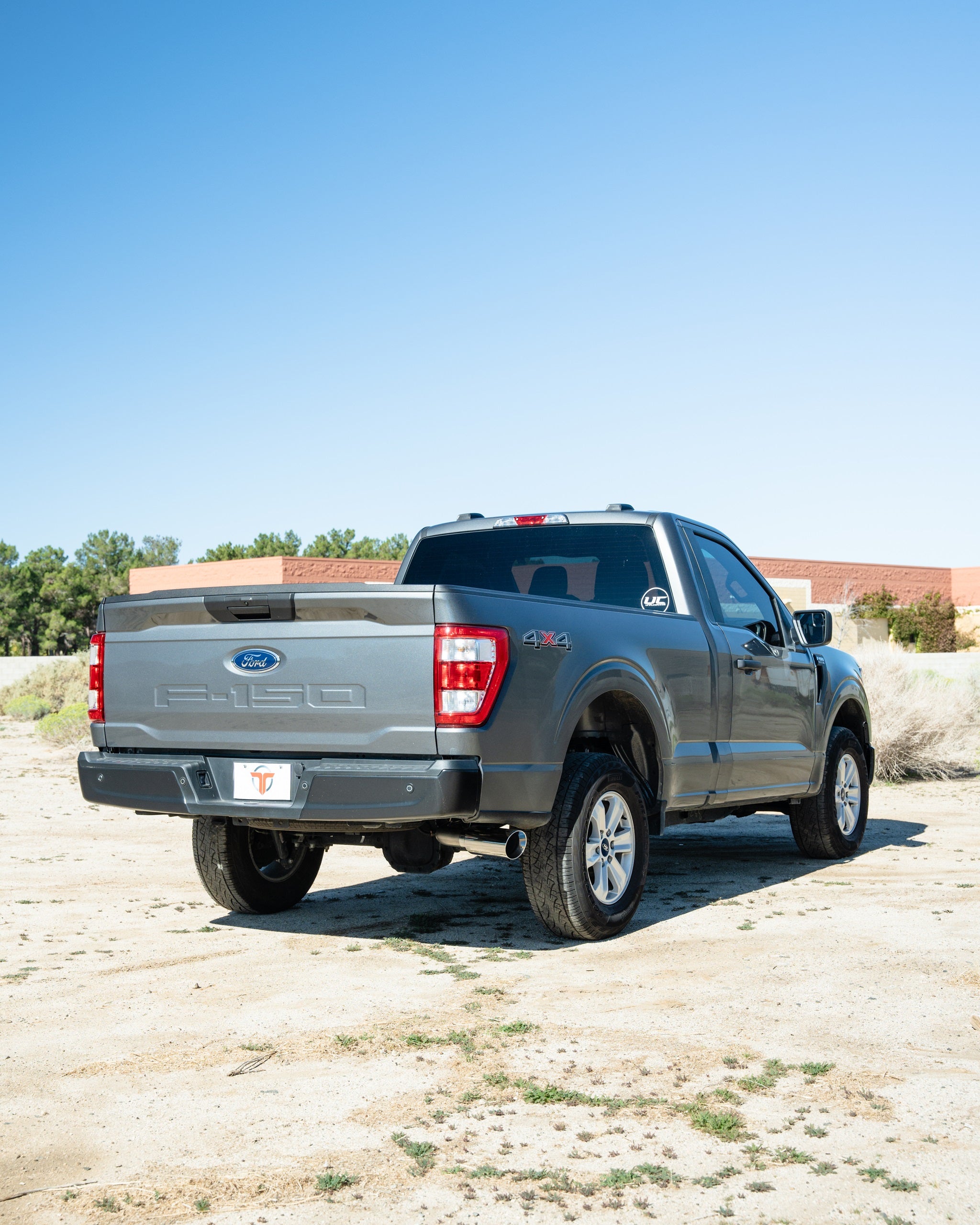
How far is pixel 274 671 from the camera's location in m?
5.84

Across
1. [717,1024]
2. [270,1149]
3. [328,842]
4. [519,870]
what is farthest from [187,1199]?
[519,870]

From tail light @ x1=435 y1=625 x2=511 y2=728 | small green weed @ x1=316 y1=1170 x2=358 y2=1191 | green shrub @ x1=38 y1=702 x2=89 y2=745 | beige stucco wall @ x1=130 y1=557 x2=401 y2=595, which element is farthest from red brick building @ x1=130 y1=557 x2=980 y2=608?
small green weed @ x1=316 y1=1170 x2=358 y2=1191

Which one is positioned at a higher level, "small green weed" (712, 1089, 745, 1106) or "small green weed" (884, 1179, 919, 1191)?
"small green weed" (884, 1179, 919, 1191)

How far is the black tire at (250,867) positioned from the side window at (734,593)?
2.79 m

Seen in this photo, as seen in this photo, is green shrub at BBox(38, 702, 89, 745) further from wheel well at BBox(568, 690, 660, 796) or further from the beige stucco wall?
the beige stucco wall

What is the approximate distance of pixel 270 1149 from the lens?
373cm

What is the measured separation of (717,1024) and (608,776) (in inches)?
65.0

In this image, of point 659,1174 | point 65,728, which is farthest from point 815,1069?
point 65,728

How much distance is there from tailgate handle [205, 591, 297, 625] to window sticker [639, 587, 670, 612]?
91.9 inches

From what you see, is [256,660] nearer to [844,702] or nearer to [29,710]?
[844,702]

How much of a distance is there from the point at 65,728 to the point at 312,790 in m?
15.5

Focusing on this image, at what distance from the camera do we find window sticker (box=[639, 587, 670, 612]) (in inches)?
290

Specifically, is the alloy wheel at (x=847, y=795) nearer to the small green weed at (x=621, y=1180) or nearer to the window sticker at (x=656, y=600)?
the window sticker at (x=656, y=600)

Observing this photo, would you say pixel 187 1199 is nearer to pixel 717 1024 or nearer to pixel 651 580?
pixel 717 1024
